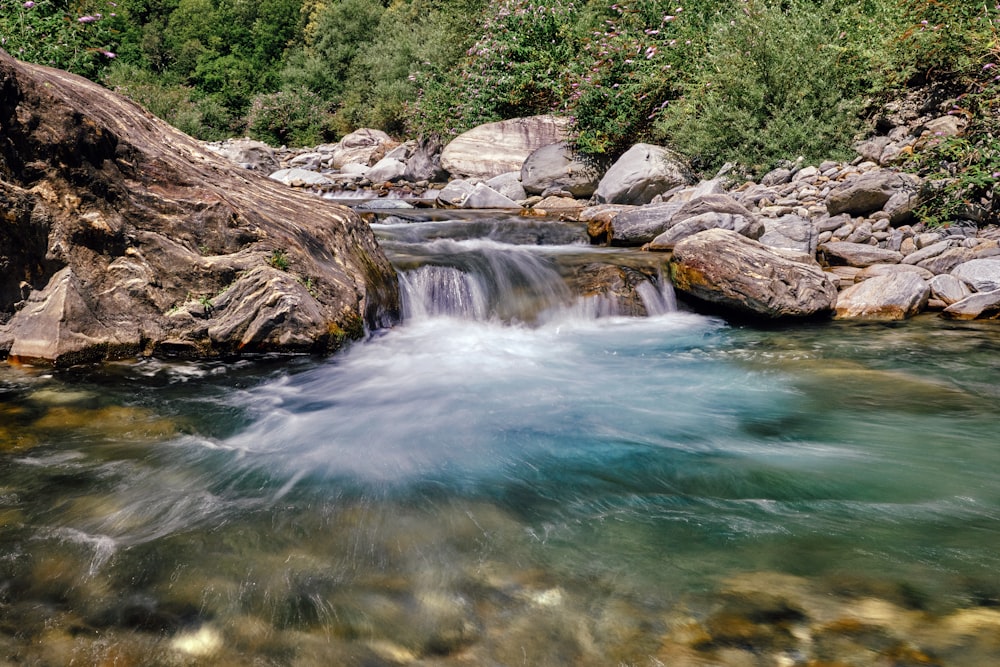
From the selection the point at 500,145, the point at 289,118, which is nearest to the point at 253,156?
the point at 289,118

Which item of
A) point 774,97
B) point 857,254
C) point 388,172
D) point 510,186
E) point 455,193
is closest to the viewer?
point 857,254

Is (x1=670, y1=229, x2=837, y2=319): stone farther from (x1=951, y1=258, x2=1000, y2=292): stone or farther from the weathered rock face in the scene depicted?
the weathered rock face

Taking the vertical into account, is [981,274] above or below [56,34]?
below

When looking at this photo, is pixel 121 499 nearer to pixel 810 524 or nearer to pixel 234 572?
pixel 234 572

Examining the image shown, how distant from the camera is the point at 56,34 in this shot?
8.30m

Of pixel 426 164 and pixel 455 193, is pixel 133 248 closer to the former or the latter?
pixel 455 193

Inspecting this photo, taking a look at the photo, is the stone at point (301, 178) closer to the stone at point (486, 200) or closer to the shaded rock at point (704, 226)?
the stone at point (486, 200)

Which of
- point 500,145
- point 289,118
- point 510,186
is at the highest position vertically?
point 289,118

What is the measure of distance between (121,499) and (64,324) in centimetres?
224

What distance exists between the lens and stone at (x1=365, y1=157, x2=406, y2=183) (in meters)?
16.7

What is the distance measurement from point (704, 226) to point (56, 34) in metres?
8.62

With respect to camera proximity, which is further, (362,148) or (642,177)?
(362,148)

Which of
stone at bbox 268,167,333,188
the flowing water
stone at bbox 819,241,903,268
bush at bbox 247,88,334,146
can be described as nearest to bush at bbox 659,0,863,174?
stone at bbox 819,241,903,268

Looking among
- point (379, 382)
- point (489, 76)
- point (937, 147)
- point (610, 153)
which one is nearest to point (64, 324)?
Answer: point (379, 382)
